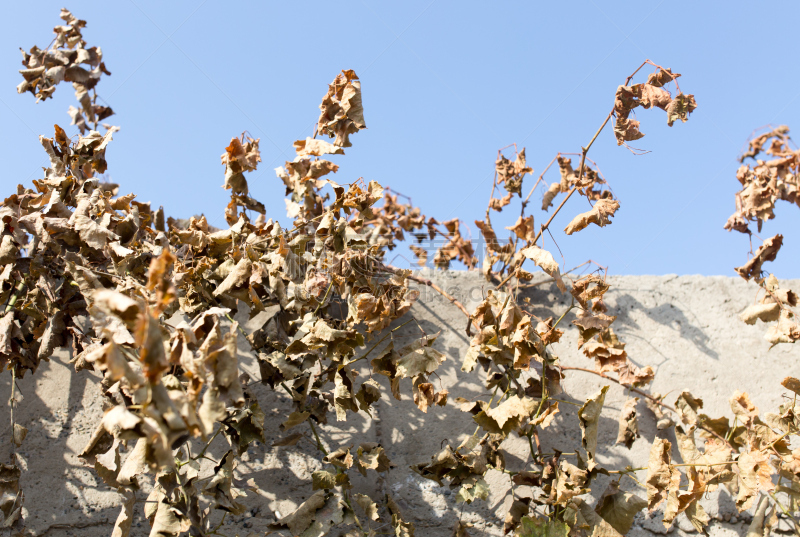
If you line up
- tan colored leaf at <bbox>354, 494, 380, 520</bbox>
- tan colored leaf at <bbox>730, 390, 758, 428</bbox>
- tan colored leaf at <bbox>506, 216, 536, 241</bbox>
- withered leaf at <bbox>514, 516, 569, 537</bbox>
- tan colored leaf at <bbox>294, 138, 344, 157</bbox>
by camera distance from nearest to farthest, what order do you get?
withered leaf at <bbox>514, 516, 569, 537</bbox>, tan colored leaf at <bbox>354, 494, 380, 520</bbox>, tan colored leaf at <bbox>730, 390, 758, 428</bbox>, tan colored leaf at <bbox>294, 138, 344, 157</bbox>, tan colored leaf at <bbox>506, 216, 536, 241</bbox>

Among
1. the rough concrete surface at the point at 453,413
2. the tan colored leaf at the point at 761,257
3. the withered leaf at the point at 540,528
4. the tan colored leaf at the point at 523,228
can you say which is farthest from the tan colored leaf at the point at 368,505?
the tan colored leaf at the point at 761,257

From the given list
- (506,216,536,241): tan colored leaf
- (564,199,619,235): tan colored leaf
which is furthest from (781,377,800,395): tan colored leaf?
(506,216,536,241): tan colored leaf

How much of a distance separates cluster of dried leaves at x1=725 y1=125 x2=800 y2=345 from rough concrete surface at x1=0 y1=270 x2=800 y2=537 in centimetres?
20

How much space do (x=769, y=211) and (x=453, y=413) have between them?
157cm

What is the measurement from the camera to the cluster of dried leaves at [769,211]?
190cm

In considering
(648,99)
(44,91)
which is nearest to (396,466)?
(648,99)

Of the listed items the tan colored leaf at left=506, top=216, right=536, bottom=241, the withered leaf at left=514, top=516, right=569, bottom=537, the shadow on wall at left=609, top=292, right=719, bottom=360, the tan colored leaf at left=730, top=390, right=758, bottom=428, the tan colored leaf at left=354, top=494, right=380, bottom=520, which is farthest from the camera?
the shadow on wall at left=609, top=292, right=719, bottom=360

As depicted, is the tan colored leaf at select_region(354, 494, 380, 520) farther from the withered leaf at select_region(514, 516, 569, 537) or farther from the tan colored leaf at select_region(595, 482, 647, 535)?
the tan colored leaf at select_region(595, 482, 647, 535)

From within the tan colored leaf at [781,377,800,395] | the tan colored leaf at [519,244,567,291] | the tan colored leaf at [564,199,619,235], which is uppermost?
the tan colored leaf at [564,199,619,235]

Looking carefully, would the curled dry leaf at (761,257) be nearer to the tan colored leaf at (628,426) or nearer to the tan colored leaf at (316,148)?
the tan colored leaf at (628,426)

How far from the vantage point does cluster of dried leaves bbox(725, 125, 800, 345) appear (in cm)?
190

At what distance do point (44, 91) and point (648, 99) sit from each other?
7.43 ft

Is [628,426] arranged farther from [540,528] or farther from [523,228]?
[523,228]

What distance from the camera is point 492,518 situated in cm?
180
